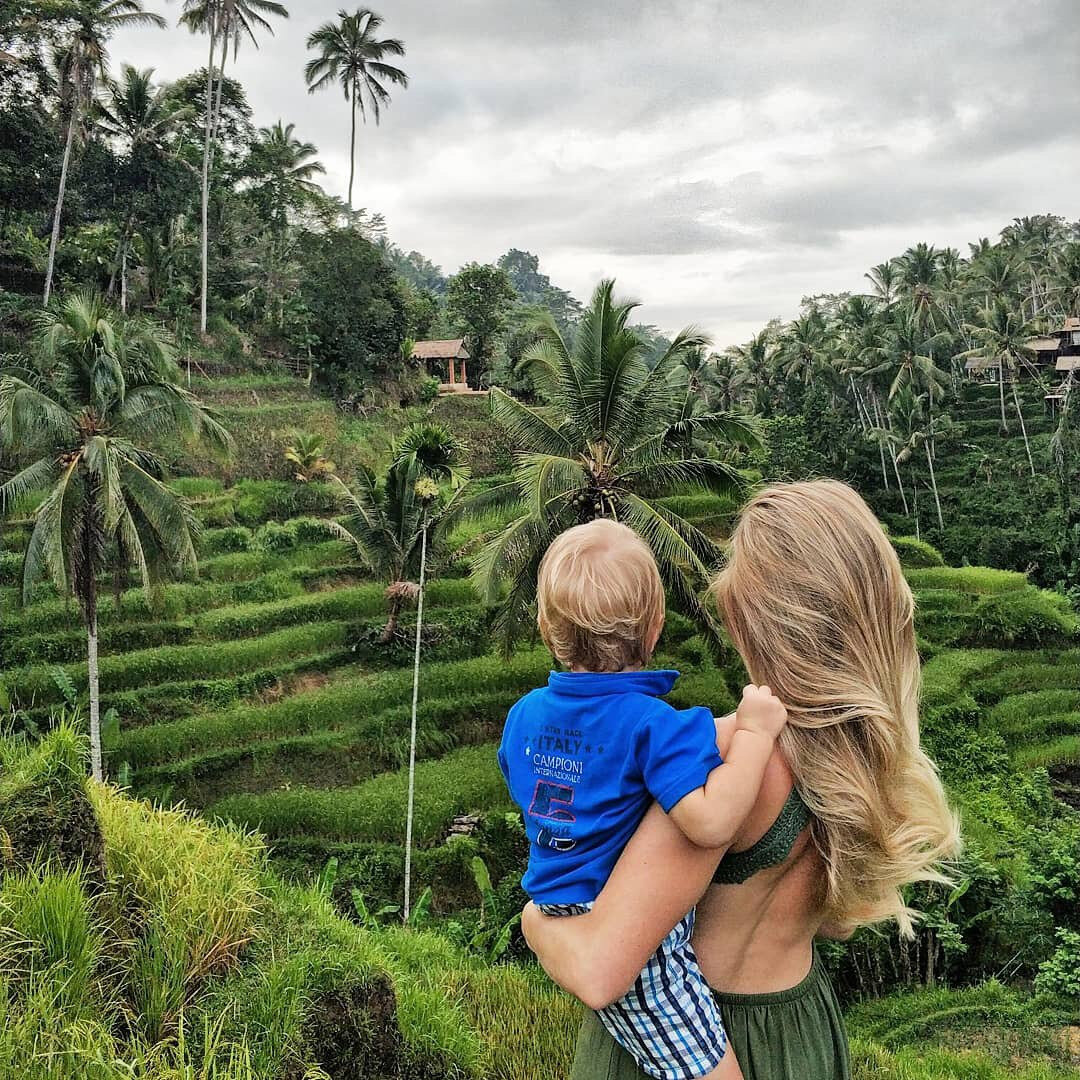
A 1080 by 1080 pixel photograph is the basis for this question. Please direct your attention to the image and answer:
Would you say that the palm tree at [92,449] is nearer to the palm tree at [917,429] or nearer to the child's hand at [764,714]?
the child's hand at [764,714]

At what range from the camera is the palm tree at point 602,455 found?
895cm

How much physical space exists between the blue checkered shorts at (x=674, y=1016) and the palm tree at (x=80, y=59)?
21162mm

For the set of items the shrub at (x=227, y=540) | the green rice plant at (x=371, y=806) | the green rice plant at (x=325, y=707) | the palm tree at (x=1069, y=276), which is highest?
the palm tree at (x=1069, y=276)

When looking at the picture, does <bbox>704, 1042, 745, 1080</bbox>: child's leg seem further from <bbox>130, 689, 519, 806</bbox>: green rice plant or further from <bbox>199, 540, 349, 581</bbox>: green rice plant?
<bbox>199, 540, 349, 581</bbox>: green rice plant

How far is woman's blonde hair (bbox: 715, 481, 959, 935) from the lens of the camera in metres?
1.08

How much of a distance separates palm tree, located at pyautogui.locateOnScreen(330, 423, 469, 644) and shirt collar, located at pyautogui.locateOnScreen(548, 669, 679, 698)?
11.0 m

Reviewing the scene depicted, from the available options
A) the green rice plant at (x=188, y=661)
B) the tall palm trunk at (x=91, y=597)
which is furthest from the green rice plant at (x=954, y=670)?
the tall palm trunk at (x=91, y=597)

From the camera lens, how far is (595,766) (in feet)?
3.97

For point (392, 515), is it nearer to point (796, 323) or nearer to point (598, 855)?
point (598, 855)

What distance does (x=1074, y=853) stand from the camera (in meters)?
9.56

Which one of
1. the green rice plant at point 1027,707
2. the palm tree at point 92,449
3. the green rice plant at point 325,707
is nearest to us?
the palm tree at point 92,449

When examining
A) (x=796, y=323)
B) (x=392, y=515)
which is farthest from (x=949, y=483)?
(x=392, y=515)

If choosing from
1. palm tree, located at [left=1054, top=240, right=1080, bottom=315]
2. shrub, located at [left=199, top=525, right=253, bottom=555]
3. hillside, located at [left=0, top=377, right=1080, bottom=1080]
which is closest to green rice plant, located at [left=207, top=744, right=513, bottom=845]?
hillside, located at [left=0, top=377, right=1080, bottom=1080]

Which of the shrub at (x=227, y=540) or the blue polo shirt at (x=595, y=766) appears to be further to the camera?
the shrub at (x=227, y=540)
